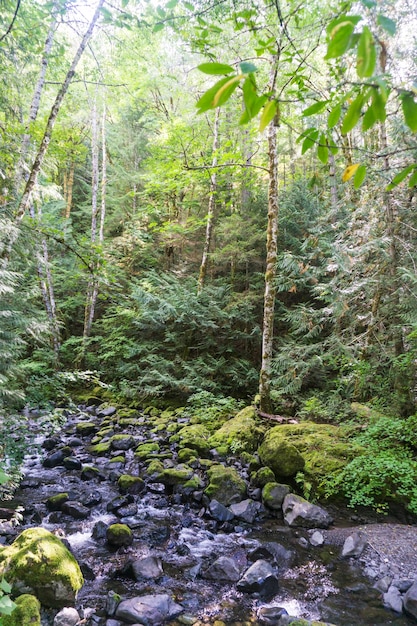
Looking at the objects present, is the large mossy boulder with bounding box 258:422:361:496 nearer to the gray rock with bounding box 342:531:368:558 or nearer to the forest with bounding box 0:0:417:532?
the forest with bounding box 0:0:417:532

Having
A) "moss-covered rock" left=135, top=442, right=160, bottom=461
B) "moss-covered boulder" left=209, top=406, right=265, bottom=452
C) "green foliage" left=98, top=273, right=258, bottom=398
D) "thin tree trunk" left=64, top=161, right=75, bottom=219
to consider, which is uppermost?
"thin tree trunk" left=64, top=161, right=75, bottom=219

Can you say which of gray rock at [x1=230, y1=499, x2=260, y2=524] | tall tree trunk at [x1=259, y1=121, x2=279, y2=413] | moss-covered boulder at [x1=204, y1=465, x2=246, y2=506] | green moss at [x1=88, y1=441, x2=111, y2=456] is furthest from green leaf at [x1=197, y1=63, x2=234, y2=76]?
green moss at [x1=88, y1=441, x2=111, y2=456]

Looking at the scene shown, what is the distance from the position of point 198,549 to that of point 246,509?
104cm

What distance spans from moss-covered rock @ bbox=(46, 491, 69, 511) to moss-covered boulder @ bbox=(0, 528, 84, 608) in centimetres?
164

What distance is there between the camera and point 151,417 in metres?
10.3

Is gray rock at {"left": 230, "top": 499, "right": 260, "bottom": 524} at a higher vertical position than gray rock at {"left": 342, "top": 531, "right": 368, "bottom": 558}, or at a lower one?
lower

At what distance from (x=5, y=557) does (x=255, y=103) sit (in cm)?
456

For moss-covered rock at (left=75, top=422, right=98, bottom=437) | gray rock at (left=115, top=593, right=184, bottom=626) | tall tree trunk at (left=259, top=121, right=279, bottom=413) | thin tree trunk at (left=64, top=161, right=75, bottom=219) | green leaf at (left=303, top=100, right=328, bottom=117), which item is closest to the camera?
green leaf at (left=303, top=100, right=328, bottom=117)

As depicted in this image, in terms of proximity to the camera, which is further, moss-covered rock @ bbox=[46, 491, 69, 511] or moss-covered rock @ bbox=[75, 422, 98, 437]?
moss-covered rock @ bbox=[75, 422, 98, 437]

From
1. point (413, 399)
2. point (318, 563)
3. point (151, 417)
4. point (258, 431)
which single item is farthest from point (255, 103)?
point (151, 417)

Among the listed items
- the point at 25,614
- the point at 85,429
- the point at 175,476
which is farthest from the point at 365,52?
the point at 85,429

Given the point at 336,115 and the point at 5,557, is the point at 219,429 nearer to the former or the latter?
the point at 5,557

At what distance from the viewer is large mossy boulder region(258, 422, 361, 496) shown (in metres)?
5.71

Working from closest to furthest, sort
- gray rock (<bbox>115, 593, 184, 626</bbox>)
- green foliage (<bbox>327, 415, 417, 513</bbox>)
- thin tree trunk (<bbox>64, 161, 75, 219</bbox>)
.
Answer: gray rock (<bbox>115, 593, 184, 626</bbox>)
green foliage (<bbox>327, 415, 417, 513</bbox>)
thin tree trunk (<bbox>64, 161, 75, 219</bbox>)
